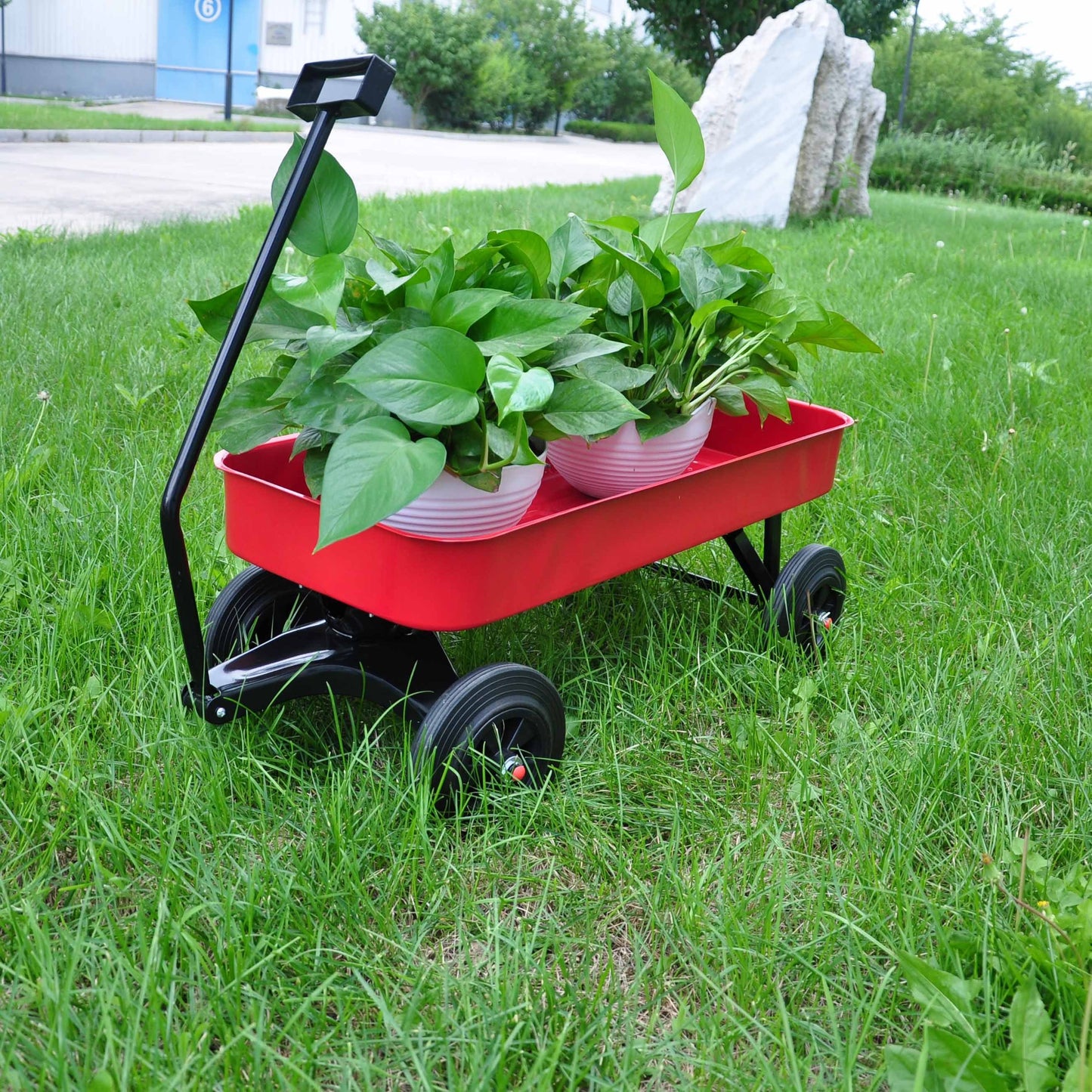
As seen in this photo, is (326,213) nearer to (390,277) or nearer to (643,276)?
(390,277)

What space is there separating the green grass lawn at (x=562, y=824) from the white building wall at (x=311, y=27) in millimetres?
27121

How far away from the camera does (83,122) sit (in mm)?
13016

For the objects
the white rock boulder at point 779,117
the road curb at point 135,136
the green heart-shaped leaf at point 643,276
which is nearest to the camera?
the green heart-shaped leaf at point 643,276

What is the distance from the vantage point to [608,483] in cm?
182

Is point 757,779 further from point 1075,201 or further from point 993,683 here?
point 1075,201

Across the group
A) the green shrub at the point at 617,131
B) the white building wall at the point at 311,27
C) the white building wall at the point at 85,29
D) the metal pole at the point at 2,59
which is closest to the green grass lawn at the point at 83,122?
the metal pole at the point at 2,59

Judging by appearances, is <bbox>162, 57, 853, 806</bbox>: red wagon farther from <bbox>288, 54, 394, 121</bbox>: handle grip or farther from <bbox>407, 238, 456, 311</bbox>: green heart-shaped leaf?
<bbox>407, 238, 456, 311</bbox>: green heart-shaped leaf

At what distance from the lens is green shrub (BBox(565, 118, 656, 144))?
92.3ft

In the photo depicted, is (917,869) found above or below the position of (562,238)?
below

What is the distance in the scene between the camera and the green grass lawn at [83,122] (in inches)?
477

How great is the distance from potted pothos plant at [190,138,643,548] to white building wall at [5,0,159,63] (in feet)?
93.6

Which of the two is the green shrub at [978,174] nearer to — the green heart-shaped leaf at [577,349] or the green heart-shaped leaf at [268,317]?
the green heart-shaped leaf at [577,349]

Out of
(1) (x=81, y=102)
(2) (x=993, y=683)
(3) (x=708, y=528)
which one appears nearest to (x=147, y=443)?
(3) (x=708, y=528)

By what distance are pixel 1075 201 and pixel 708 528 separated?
15.5 m
